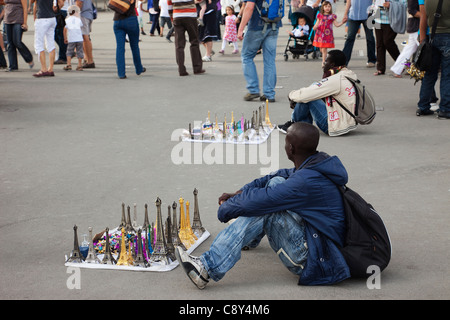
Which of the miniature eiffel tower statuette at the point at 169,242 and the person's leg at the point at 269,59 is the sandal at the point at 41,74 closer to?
the person's leg at the point at 269,59

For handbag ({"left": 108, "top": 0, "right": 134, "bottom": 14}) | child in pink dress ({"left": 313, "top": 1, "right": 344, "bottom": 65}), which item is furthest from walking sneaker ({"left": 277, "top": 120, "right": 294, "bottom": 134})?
child in pink dress ({"left": 313, "top": 1, "right": 344, "bottom": 65})

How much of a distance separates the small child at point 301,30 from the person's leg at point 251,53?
4.87m

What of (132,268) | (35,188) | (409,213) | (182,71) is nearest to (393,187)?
(409,213)

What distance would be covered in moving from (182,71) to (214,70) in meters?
1.10

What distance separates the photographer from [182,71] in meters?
13.8

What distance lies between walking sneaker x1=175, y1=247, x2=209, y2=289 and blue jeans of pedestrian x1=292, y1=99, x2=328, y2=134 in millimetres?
4461

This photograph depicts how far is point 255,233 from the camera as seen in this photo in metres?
4.56

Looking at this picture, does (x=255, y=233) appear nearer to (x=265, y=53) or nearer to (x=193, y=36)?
(x=265, y=53)

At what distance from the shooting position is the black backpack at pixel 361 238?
443 centimetres

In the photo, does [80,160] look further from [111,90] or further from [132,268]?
[111,90]

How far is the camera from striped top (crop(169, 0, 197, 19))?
13.3 metres

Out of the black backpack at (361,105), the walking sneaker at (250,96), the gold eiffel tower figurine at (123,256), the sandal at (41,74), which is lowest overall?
the sandal at (41,74)

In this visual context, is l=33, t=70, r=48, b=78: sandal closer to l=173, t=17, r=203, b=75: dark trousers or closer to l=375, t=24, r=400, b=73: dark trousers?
l=173, t=17, r=203, b=75: dark trousers

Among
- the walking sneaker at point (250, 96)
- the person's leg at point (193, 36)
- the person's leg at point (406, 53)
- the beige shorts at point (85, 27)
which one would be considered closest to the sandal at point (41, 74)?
the beige shorts at point (85, 27)
